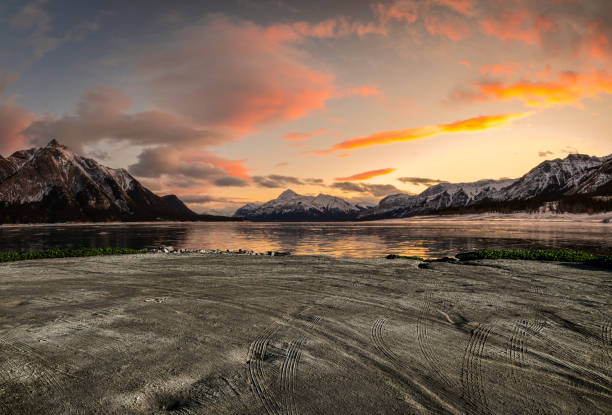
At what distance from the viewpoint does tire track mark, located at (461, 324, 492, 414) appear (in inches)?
215

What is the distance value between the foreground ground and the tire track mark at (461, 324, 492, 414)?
4cm

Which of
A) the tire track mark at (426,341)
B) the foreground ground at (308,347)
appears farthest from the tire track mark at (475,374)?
the tire track mark at (426,341)

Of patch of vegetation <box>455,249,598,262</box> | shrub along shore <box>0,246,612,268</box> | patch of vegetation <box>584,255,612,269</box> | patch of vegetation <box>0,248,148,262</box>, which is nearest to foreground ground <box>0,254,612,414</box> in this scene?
patch of vegetation <box>584,255,612,269</box>

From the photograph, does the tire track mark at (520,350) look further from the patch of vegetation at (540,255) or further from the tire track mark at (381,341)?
the patch of vegetation at (540,255)

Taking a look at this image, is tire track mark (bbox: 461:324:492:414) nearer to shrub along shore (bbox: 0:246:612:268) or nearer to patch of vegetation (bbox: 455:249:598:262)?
shrub along shore (bbox: 0:246:612:268)

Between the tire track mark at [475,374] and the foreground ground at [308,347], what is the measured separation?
4cm

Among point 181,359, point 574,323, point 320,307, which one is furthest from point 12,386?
point 574,323

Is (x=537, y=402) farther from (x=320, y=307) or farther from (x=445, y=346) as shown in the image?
(x=320, y=307)

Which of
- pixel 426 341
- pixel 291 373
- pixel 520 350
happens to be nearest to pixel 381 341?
pixel 426 341

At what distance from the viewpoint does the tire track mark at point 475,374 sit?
5.47 m

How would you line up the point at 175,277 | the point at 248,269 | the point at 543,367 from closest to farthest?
1. the point at 543,367
2. the point at 175,277
3. the point at 248,269

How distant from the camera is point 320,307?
36.9 feet

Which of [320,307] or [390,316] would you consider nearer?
[390,316]

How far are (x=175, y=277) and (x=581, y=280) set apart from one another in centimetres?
2087
